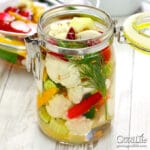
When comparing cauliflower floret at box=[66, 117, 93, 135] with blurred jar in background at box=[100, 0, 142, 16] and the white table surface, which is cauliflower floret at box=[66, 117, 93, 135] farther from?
blurred jar in background at box=[100, 0, 142, 16]

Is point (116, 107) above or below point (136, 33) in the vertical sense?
below

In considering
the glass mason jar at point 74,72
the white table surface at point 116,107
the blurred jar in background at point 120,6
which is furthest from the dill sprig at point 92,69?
the blurred jar in background at point 120,6

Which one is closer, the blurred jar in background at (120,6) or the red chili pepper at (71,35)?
the red chili pepper at (71,35)

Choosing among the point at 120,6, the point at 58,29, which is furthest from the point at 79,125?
the point at 120,6

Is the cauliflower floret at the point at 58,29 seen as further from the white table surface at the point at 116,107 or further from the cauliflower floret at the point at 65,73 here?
the white table surface at the point at 116,107

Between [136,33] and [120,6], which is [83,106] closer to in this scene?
[136,33]

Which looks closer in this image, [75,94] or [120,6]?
[75,94]

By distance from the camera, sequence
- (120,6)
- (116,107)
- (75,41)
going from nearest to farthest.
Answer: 1. (75,41)
2. (116,107)
3. (120,6)

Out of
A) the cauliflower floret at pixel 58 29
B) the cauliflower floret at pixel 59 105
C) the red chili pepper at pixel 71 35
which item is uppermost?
the red chili pepper at pixel 71 35
